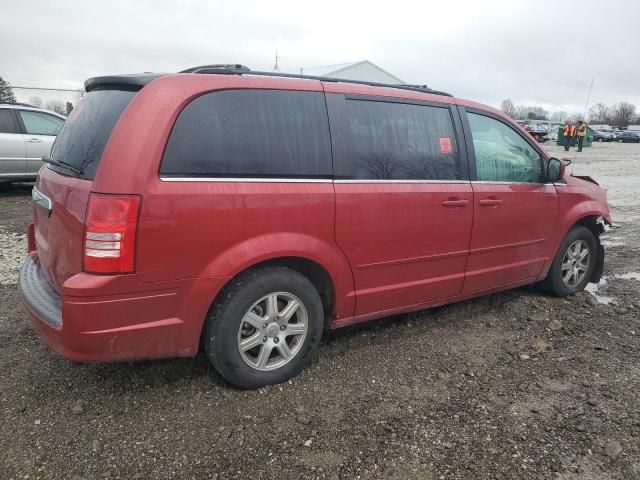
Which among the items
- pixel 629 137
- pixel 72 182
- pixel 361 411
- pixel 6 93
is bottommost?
pixel 361 411

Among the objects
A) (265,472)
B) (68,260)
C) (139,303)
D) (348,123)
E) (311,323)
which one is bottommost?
(265,472)

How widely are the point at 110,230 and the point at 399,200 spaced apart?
177 centimetres

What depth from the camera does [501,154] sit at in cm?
404

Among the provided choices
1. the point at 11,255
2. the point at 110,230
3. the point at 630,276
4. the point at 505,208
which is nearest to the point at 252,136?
the point at 110,230

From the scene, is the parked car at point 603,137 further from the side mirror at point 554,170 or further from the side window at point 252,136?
the side window at point 252,136

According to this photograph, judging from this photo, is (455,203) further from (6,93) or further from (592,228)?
(6,93)

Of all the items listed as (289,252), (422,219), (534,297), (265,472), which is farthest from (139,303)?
(534,297)

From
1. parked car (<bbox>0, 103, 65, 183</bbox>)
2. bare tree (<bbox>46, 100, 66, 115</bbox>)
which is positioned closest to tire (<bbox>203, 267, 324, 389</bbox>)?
parked car (<bbox>0, 103, 65, 183</bbox>)

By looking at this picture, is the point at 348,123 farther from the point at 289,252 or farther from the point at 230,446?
the point at 230,446

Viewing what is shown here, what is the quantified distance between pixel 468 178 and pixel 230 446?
2.46 metres

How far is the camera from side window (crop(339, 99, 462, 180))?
317 cm

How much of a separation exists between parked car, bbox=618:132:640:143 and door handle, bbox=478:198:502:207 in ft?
187

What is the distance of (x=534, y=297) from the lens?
4750mm

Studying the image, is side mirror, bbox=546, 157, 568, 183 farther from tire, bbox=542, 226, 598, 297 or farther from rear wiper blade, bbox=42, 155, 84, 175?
rear wiper blade, bbox=42, 155, 84, 175
